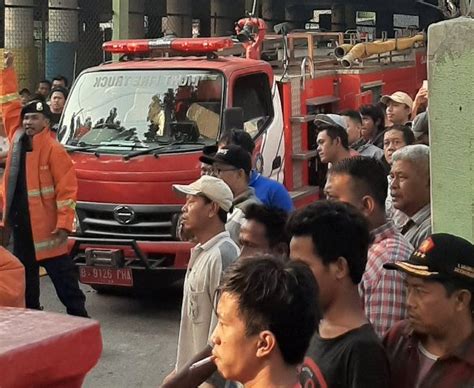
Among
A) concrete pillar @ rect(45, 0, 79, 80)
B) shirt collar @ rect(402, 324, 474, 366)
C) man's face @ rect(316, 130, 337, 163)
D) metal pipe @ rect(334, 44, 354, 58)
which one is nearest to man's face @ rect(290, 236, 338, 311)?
shirt collar @ rect(402, 324, 474, 366)

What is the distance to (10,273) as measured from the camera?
394 cm

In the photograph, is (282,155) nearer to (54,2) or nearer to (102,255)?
(102,255)

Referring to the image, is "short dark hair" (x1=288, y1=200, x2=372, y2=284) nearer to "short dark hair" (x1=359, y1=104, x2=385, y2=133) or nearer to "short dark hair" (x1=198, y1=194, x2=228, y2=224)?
"short dark hair" (x1=198, y1=194, x2=228, y2=224)

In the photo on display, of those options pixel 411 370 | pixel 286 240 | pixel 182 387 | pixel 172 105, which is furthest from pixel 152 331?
pixel 411 370

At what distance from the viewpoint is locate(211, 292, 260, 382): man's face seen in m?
2.50

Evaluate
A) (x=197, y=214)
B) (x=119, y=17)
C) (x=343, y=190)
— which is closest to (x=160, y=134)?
(x=197, y=214)

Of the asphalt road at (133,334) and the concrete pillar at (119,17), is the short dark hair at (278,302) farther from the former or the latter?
the concrete pillar at (119,17)

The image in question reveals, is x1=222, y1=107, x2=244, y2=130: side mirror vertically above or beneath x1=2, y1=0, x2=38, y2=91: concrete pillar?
beneath

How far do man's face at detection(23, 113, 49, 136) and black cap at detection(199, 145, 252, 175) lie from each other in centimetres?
209

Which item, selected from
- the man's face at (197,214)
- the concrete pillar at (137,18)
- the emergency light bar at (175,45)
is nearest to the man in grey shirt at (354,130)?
the emergency light bar at (175,45)

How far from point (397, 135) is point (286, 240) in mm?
3073

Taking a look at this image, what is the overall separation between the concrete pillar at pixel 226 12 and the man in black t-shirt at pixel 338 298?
2805 centimetres

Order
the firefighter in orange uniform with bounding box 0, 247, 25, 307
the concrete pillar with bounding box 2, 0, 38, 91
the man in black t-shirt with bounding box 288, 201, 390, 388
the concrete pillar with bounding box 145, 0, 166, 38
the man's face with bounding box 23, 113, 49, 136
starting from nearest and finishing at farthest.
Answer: the man in black t-shirt with bounding box 288, 201, 390, 388 < the firefighter in orange uniform with bounding box 0, 247, 25, 307 < the man's face with bounding box 23, 113, 49, 136 < the concrete pillar with bounding box 2, 0, 38, 91 < the concrete pillar with bounding box 145, 0, 166, 38

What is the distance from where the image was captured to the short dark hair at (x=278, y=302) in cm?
250
